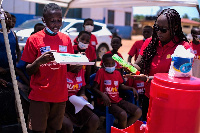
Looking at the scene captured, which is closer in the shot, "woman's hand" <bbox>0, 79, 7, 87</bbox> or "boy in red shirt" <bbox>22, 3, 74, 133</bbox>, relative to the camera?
"boy in red shirt" <bbox>22, 3, 74, 133</bbox>

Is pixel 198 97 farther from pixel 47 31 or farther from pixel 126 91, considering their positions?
pixel 126 91

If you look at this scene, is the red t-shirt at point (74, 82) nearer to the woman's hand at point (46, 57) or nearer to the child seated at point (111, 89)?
the child seated at point (111, 89)

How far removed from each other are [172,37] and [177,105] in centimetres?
77

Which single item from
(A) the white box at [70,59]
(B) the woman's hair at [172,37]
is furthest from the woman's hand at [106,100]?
(A) the white box at [70,59]

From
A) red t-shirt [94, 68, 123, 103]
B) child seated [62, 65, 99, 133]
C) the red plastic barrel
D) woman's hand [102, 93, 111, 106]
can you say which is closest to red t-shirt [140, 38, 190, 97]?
the red plastic barrel

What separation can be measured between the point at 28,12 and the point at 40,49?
46.3 feet

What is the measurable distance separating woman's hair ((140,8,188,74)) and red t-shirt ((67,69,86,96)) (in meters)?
1.26

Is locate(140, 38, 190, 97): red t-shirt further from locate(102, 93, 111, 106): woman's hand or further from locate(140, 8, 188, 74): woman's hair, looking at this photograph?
locate(102, 93, 111, 106): woman's hand

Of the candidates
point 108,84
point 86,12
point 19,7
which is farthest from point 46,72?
point 86,12

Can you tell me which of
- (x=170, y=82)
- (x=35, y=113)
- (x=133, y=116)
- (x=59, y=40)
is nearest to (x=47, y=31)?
(x=59, y=40)

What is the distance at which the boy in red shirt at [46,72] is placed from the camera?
7.04 feet

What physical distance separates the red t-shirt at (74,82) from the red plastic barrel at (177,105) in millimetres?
1842

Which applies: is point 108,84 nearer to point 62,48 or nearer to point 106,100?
point 106,100

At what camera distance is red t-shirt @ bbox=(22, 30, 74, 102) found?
84.4 inches
